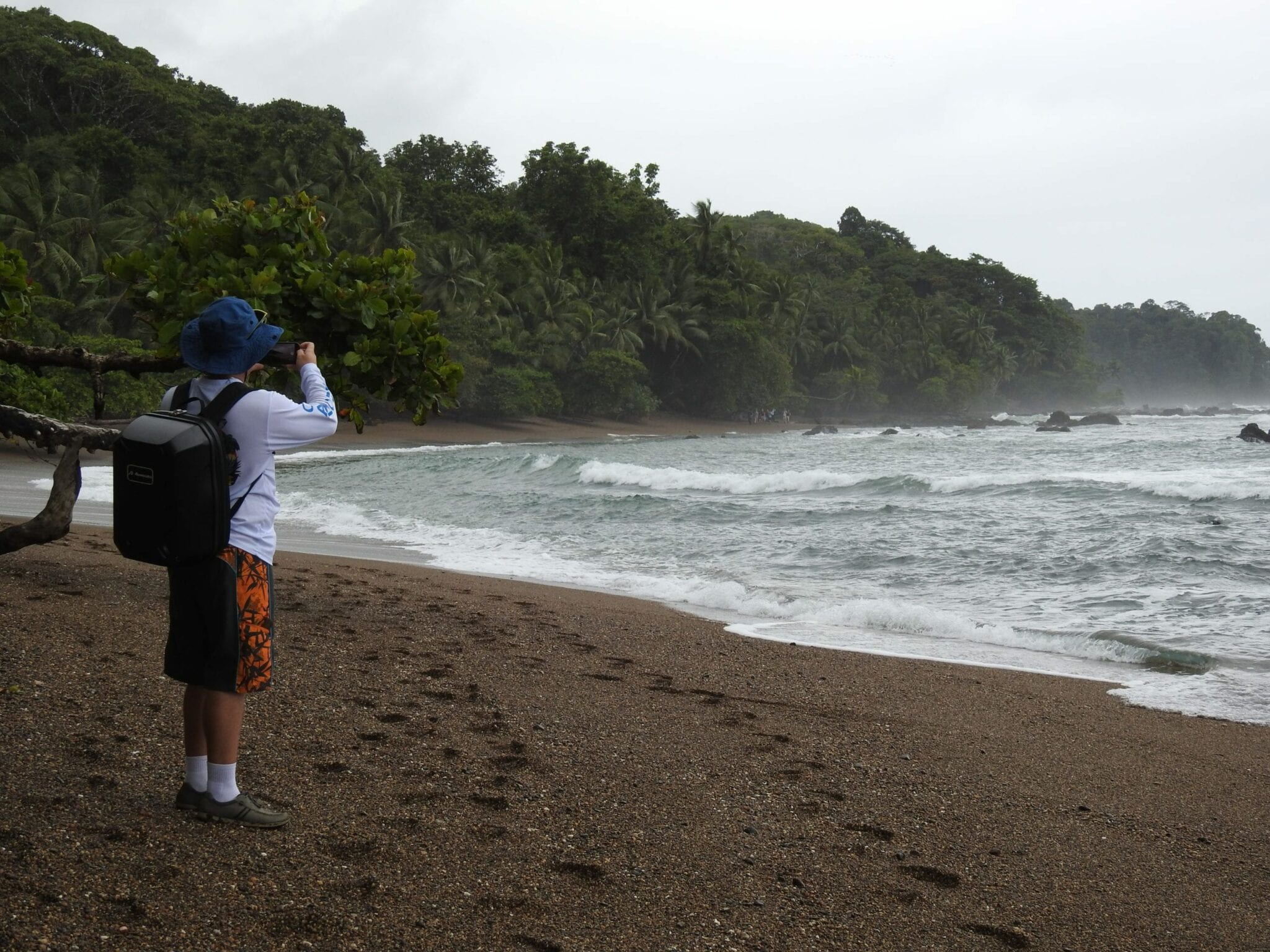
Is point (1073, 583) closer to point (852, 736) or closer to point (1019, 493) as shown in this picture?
point (852, 736)

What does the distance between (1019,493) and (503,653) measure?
15.3 m

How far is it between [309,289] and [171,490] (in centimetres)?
285

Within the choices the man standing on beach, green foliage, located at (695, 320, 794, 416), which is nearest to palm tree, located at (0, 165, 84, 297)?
the man standing on beach

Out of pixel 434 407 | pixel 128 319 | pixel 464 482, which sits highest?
pixel 128 319

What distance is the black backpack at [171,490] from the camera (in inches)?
104

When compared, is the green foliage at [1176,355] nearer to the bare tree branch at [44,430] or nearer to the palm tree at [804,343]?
the palm tree at [804,343]

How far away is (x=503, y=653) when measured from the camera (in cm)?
597

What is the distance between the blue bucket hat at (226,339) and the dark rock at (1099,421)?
66337mm

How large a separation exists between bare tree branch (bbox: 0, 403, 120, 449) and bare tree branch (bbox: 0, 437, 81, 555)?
0.50 m

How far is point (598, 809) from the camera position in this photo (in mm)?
3455

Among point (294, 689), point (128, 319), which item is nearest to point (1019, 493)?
point (294, 689)

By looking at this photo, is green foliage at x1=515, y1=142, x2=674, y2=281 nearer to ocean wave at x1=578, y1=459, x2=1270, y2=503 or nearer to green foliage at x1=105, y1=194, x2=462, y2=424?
ocean wave at x1=578, y1=459, x2=1270, y2=503

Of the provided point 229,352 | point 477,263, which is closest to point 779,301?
point 477,263

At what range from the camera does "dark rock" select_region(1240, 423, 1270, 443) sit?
39844mm
